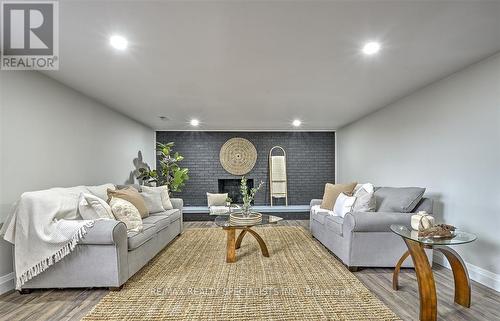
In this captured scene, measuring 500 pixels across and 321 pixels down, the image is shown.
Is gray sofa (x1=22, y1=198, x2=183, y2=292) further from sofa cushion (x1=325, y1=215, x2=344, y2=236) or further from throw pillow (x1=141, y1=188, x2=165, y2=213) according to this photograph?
sofa cushion (x1=325, y1=215, x2=344, y2=236)

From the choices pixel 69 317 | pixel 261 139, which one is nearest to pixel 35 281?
pixel 69 317

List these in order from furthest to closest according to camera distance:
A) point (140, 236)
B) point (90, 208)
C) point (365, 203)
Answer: point (365, 203)
point (140, 236)
point (90, 208)

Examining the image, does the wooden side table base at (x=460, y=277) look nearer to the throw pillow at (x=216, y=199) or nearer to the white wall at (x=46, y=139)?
the white wall at (x=46, y=139)

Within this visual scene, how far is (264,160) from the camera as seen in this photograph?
6.67 m

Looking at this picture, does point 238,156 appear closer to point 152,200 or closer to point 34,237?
point 152,200

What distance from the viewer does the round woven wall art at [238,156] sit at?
259 inches

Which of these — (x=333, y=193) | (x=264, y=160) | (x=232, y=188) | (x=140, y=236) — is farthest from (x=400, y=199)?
(x=232, y=188)

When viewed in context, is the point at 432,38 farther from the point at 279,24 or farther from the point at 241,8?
the point at 241,8

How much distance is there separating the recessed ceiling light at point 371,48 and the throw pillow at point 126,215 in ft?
9.56

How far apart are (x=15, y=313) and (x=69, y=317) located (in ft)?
1.55

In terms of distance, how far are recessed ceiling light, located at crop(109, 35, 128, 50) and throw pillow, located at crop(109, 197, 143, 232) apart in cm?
166

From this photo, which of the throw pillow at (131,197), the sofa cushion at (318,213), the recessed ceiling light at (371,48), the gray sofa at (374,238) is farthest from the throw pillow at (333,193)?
the throw pillow at (131,197)

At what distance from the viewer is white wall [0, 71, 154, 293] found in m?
2.30

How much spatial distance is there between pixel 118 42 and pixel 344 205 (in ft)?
10.3
